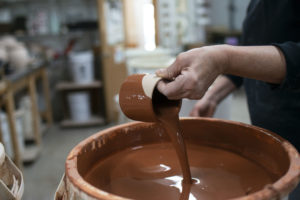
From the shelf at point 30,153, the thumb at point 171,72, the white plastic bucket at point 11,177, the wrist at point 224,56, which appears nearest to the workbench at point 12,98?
the shelf at point 30,153

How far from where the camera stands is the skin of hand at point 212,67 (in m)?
0.70

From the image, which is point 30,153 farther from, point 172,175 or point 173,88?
point 173,88

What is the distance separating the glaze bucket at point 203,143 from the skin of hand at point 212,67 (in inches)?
7.8

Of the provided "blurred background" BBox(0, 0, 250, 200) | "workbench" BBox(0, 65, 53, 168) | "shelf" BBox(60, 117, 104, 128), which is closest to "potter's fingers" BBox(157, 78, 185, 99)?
"workbench" BBox(0, 65, 53, 168)

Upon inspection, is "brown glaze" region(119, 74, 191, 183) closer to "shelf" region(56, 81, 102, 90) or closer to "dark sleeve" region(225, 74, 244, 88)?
"dark sleeve" region(225, 74, 244, 88)

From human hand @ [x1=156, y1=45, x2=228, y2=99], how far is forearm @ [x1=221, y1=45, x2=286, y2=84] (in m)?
0.02

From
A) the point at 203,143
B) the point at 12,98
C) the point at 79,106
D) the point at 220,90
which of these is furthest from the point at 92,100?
the point at 203,143

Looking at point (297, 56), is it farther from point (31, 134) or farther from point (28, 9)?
point (28, 9)

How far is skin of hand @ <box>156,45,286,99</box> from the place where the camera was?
70 cm

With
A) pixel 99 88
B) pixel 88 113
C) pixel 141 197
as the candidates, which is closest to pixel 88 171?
pixel 141 197

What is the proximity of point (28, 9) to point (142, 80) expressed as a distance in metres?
3.86

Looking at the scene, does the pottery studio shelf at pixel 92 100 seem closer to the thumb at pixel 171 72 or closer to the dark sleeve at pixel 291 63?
the thumb at pixel 171 72

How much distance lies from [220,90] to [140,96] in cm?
57

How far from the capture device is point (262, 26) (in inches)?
40.7
